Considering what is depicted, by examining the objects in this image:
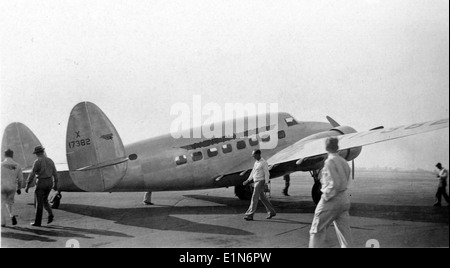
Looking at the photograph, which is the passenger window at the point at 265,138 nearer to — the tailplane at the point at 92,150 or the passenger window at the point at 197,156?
the passenger window at the point at 197,156

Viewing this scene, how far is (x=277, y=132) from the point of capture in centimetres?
1228

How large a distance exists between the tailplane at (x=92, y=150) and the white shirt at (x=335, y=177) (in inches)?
214

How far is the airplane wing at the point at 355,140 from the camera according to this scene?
7.72 meters

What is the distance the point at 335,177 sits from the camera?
5.55 metres

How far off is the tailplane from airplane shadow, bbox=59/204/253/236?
1.06 m

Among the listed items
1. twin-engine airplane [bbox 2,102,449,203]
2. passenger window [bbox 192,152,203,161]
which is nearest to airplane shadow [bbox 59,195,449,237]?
twin-engine airplane [bbox 2,102,449,203]

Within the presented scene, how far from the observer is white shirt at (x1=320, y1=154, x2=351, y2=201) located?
5.55m

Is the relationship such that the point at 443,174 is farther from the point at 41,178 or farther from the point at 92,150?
the point at 41,178

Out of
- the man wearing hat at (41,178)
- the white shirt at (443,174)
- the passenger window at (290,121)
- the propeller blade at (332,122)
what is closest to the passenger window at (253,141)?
the passenger window at (290,121)

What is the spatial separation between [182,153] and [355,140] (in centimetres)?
456

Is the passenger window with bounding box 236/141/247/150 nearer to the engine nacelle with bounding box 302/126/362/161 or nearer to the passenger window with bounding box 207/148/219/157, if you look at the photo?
the passenger window with bounding box 207/148/219/157

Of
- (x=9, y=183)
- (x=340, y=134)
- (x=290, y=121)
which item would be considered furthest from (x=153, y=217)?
(x=340, y=134)
